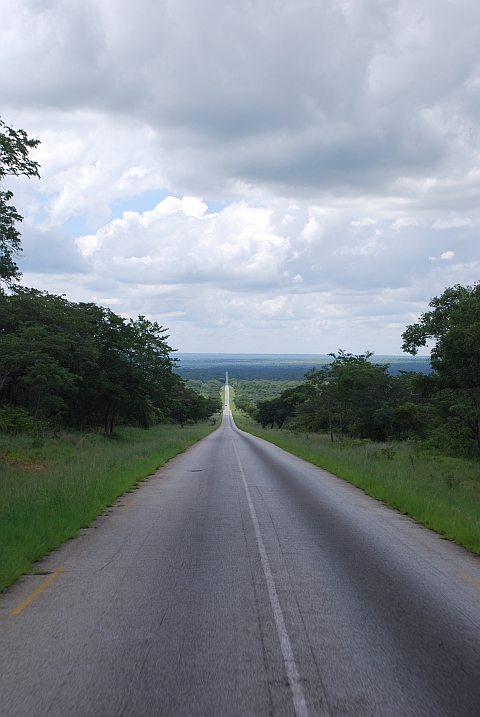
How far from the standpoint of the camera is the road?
451 cm

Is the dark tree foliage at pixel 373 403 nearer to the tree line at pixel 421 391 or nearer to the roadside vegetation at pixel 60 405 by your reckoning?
the tree line at pixel 421 391

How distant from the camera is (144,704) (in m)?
4.37

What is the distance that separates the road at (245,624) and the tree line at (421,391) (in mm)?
17111

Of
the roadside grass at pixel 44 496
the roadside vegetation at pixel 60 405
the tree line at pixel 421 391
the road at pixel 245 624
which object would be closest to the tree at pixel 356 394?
the tree line at pixel 421 391

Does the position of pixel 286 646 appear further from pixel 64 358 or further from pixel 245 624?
pixel 64 358

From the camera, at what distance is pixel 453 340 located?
26156mm

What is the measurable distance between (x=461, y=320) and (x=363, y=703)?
2390 cm

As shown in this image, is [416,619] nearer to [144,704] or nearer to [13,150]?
[144,704]

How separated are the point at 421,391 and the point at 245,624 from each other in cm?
2884

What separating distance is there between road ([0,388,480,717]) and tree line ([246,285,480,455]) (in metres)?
17.1

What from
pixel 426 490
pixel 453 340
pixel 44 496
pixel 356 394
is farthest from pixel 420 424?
pixel 44 496

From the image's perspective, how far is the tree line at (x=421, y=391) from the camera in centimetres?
2692

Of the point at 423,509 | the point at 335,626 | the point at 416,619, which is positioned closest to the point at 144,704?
the point at 335,626

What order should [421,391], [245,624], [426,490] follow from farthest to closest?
[421,391] → [426,490] → [245,624]
